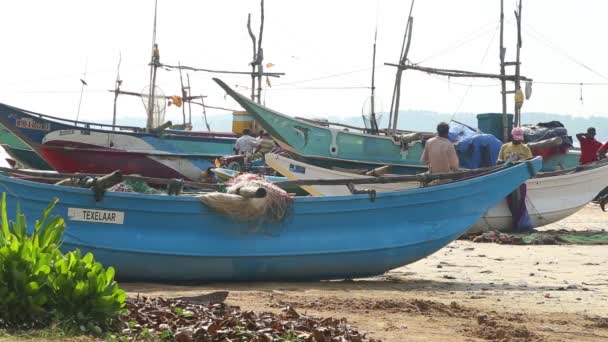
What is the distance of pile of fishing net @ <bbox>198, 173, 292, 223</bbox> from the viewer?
10.0 metres

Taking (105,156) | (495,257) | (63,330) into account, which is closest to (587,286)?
(495,257)

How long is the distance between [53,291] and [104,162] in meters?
16.8

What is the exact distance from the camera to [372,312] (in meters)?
Result: 8.16

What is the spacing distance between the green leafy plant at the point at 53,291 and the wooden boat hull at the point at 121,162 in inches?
645

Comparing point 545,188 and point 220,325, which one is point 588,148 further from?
point 220,325

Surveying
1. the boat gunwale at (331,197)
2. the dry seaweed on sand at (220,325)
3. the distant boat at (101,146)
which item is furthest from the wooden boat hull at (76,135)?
the dry seaweed on sand at (220,325)

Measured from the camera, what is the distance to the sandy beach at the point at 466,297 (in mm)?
7488

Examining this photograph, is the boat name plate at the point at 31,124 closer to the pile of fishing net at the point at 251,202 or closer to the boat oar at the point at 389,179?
the boat oar at the point at 389,179

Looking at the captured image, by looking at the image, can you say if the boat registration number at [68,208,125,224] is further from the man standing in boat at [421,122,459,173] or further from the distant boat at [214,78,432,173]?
the distant boat at [214,78,432,173]

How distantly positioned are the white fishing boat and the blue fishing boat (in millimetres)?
4880

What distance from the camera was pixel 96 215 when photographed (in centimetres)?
989

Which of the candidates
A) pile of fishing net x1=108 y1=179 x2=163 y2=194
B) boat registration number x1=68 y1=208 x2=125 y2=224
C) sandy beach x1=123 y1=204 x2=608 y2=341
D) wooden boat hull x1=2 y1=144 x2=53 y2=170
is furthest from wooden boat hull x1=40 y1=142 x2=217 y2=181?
boat registration number x1=68 y1=208 x2=125 y2=224

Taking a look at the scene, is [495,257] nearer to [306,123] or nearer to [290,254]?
[290,254]

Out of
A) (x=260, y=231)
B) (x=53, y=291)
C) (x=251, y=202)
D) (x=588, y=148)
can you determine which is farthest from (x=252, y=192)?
(x=588, y=148)
